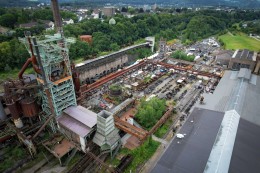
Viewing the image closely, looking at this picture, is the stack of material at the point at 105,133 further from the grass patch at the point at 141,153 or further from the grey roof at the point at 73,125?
the grass patch at the point at 141,153

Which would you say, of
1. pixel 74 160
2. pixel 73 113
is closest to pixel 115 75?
pixel 73 113

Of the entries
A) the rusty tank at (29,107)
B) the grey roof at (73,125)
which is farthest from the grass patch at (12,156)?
the grey roof at (73,125)

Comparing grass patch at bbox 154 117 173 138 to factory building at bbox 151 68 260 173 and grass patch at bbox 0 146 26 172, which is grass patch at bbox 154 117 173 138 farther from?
grass patch at bbox 0 146 26 172

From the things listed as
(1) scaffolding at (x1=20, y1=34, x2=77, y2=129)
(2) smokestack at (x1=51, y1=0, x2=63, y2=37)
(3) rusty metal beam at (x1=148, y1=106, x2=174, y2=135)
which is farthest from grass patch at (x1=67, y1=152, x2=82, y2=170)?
(2) smokestack at (x1=51, y1=0, x2=63, y2=37)

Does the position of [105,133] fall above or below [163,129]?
above

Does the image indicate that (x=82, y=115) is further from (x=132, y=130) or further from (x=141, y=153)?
(x=141, y=153)

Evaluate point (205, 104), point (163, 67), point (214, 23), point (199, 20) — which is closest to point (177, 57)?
point (163, 67)
